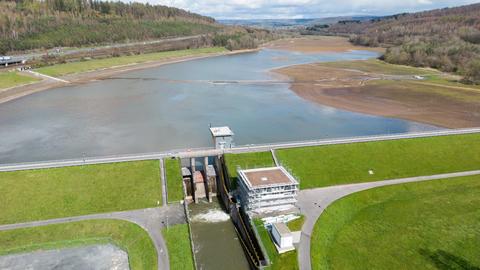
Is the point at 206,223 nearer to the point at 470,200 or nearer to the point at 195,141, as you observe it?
the point at 195,141

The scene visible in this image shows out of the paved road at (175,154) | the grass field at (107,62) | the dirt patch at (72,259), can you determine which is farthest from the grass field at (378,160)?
the grass field at (107,62)

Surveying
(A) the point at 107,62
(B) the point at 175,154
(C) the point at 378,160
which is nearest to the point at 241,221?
(B) the point at 175,154

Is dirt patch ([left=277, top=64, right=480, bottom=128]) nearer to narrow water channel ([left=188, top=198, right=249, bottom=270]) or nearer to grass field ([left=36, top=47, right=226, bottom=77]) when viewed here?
narrow water channel ([left=188, top=198, right=249, bottom=270])

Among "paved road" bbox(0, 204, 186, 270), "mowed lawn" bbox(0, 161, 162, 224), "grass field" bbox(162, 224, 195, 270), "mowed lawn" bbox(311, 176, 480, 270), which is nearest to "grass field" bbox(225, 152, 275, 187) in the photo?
"paved road" bbox(0, 204, 186, 270)

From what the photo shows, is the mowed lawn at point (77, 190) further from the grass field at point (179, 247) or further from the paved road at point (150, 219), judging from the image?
the grass field at point (179, 247)

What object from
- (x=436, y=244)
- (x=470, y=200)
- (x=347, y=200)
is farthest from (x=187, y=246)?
(x=470, y=200)

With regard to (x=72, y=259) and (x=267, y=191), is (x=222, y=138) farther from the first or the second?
(x=72, y=259)
